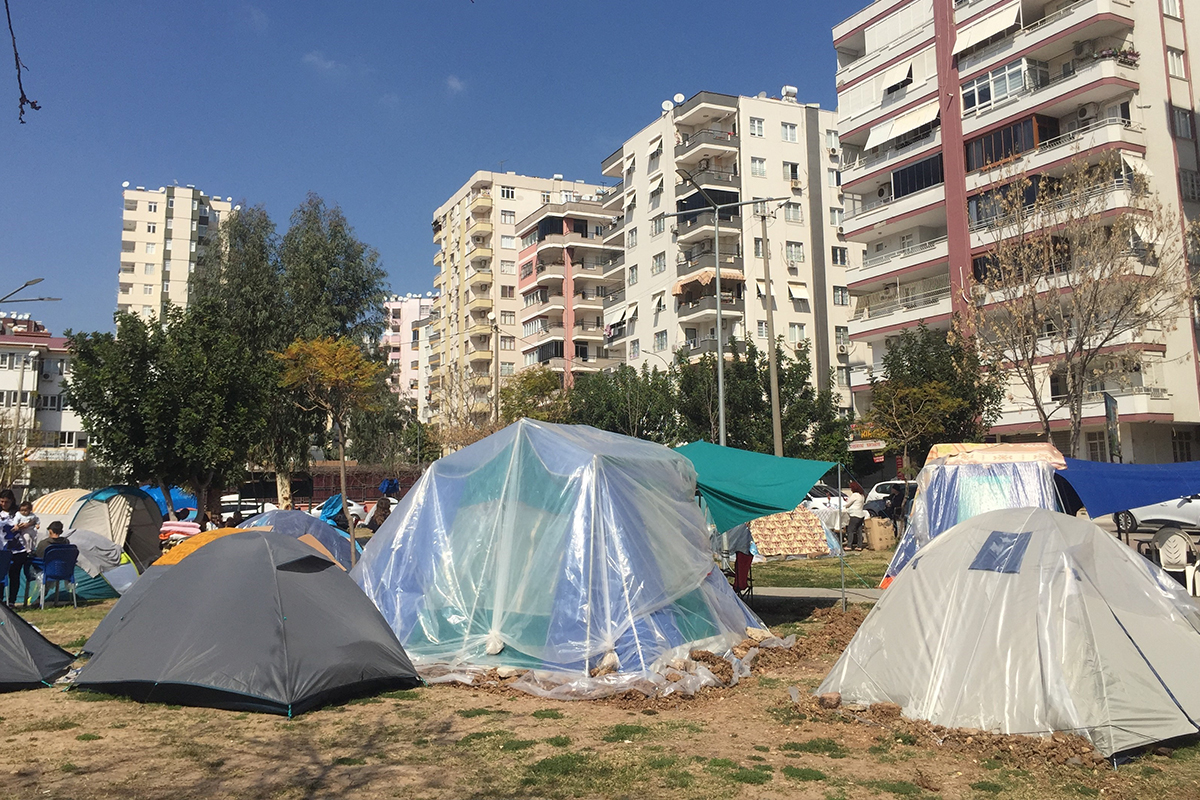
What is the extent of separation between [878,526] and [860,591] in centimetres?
838

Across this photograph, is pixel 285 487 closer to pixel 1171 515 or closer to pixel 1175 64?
pixel 1171 515

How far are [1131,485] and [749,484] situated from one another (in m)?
5.19

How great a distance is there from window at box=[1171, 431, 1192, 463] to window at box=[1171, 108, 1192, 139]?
11163mm

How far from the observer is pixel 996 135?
36750mm

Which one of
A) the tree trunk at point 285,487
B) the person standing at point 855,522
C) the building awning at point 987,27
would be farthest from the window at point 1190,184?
the tree trunk at point 285,487

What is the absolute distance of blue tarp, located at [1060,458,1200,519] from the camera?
12.3 metres

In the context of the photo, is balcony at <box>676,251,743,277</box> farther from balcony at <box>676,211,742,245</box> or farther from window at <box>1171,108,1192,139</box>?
window at <box>1171,108,1192,139</box>

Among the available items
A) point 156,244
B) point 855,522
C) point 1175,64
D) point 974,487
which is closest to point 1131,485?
point 974,487

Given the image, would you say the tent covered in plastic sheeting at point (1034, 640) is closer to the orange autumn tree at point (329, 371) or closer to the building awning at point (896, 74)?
the orange autumn tree at point (329, 371)

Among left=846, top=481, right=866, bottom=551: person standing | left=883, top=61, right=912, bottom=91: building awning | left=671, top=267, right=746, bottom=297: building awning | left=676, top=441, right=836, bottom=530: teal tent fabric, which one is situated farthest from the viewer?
left=671, top=267, right=746, bottom=297: building awning

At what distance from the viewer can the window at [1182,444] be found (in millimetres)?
33844

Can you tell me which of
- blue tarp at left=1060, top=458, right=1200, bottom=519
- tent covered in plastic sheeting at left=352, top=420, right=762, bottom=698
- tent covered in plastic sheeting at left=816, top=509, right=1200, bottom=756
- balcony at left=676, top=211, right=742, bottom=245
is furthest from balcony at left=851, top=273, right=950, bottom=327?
tent covered in plastic sheeting at left=816, top=509, right=1200, bottom=756

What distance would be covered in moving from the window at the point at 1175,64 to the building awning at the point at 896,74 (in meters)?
10.4

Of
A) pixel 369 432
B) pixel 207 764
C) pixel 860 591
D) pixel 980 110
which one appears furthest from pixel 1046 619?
pixel 369 432
